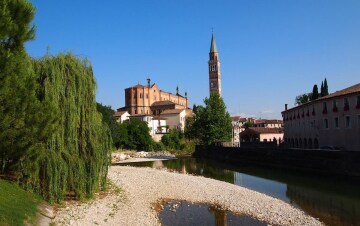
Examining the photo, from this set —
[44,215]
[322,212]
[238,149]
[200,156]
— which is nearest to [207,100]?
[200,156]

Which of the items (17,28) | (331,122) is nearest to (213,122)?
(331,122)

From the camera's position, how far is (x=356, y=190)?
27812 millimetres

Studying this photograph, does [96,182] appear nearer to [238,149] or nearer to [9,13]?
[9,13]

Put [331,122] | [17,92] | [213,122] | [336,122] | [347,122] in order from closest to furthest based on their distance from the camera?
1. [17,92]
2. [347,122]
3. [336,122]
4. [331,122]
5. [213,122]

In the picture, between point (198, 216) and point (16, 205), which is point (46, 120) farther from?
point (198, 216)

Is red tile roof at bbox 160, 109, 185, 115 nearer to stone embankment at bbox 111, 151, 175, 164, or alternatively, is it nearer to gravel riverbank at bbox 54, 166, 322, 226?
stone embankment at bbox 111, 151, 175, 164

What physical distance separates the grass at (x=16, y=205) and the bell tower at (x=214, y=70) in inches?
4786

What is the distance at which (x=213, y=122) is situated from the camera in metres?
75.7

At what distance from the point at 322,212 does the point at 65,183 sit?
48.5ft

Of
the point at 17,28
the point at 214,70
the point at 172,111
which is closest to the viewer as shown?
the point at 17,28

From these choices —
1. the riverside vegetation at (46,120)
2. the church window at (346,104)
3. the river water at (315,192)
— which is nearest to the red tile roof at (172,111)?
the river water at (315,192)

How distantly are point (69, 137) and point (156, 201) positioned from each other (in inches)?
306

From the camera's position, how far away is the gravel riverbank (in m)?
16.5

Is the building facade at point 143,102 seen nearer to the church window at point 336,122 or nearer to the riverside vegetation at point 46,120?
the church window at point 336,122
